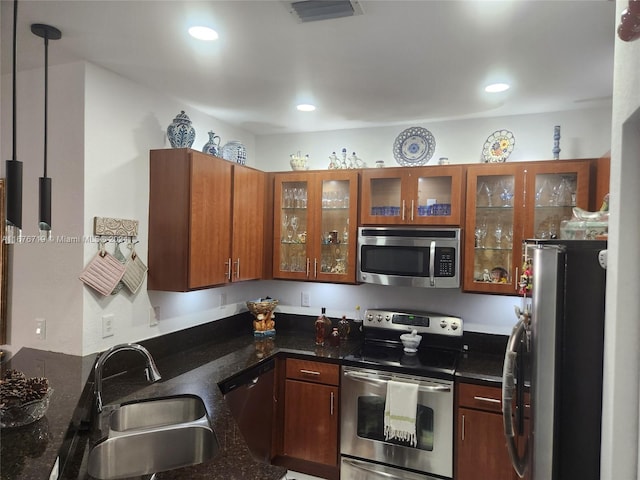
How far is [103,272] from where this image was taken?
228 cm

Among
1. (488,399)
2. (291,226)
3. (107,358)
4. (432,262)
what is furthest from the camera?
(291,226)

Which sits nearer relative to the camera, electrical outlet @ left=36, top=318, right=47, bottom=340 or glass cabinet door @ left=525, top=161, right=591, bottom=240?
electrical outlet @ left=36, top=318, right=47, bottom=340

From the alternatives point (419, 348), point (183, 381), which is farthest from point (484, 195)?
point (183, 381)

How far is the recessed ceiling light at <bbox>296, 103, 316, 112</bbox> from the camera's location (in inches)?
112

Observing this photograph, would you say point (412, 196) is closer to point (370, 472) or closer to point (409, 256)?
point (409, 256)

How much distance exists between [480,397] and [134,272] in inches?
86.6

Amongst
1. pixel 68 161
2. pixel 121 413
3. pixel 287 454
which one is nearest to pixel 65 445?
pixel 121 413

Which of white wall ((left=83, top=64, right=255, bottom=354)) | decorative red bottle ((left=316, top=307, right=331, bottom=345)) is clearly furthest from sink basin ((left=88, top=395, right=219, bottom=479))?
decorative red bottle ((left=316, top=307, right=331, bottom=345))

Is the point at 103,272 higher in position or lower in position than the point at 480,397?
higher

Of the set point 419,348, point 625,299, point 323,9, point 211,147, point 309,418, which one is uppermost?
point 323,9

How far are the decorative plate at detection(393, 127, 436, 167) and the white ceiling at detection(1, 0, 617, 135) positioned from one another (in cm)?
28

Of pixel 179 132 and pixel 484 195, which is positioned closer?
pixel 179 132

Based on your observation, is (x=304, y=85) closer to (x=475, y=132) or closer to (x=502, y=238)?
(x=475, y=132)

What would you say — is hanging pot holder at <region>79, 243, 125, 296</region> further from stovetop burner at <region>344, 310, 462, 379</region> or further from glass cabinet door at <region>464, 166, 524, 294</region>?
glass cabinet door at <region>464, 166, 524, 294</region>
